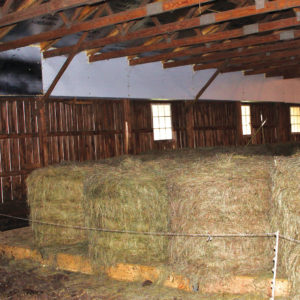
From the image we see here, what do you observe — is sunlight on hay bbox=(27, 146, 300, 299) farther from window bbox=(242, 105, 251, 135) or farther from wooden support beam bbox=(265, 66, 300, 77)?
window bbox=(242, 105, 251, 135)

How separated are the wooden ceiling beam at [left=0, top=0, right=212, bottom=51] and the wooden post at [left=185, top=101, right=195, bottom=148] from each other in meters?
6.54

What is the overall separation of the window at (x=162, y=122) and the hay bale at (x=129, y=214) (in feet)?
28.5

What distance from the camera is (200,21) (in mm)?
8422

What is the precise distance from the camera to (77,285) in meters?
4.90

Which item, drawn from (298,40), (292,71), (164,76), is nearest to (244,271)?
(298,40)

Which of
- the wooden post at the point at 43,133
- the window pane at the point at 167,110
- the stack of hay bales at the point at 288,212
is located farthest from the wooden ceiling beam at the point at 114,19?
the window pane at the point at 167,110

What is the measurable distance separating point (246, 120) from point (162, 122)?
4751mm

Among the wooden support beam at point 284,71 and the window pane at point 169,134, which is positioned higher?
the wooden support beam at point 284,71

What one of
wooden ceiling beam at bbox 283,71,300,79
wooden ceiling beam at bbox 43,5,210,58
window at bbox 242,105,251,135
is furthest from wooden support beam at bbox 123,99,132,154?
wooden ceiling beam at bbox 283,71,300,79

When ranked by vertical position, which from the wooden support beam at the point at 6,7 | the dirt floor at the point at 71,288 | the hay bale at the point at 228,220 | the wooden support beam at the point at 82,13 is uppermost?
the wooden support beam at the point at 82,13

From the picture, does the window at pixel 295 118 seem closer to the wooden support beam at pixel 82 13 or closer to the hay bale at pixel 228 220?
the wooden support beam at pixel 82 13

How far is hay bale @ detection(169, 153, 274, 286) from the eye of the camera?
439cm

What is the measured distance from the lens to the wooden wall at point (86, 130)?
10.0 metres

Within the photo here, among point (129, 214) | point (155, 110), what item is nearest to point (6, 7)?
point (129, 214)
